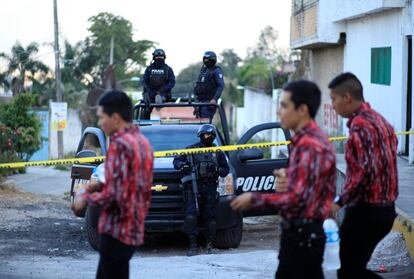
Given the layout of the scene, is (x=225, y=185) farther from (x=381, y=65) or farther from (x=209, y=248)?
(x=381, y=65)

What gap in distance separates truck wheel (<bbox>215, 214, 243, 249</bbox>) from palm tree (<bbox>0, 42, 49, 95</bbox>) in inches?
1575

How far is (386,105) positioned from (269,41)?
7296cm

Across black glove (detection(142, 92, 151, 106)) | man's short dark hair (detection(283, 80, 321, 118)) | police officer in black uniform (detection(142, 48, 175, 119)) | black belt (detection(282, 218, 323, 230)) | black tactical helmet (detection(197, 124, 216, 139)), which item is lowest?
black belt (detection(282, 218, 323, 230))

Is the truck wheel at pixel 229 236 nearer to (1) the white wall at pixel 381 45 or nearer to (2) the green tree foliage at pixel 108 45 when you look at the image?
(1) the white wall at pixel 381 45

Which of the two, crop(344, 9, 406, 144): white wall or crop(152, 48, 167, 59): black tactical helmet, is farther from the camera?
crop(344, 9, 406, 144): white wall

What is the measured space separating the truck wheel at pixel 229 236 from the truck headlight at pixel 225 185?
412mm

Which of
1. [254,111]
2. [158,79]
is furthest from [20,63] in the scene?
[158,79]

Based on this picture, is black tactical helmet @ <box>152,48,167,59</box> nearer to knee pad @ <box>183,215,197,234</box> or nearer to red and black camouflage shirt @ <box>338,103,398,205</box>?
knee pad @ <box>183,215,197,234</box>

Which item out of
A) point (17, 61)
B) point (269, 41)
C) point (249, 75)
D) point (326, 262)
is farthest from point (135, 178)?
point (269, 41)

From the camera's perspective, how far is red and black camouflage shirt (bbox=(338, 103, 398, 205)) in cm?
621

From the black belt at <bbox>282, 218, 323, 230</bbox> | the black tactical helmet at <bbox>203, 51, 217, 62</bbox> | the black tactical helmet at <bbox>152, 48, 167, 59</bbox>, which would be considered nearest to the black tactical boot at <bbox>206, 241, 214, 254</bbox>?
the black tactical helmet at <bbox>203, 51, 217, 62</bbox>

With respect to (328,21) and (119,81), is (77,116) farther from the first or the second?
(328,21)

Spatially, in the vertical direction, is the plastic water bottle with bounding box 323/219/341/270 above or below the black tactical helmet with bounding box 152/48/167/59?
below

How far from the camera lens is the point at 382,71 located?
20031 mm
